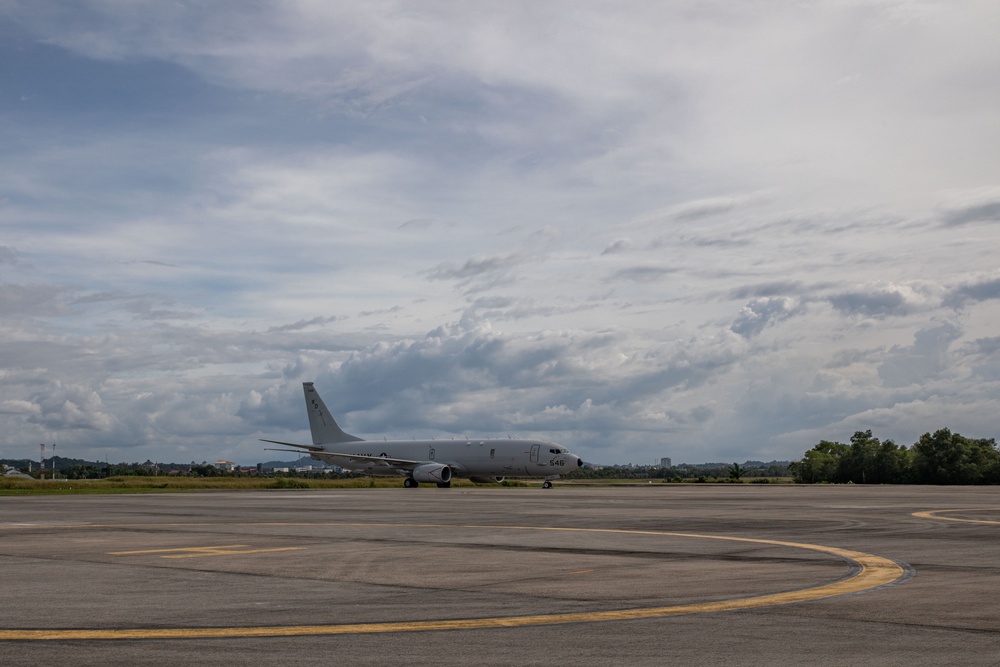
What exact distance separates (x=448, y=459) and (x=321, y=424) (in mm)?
20704

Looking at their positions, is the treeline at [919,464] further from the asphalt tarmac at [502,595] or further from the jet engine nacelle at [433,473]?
the asphalt tarmac at [502,595]

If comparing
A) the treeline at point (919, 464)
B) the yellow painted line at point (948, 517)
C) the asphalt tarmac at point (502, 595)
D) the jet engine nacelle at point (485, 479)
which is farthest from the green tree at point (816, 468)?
the asphalt tarmac at point (502, 595)

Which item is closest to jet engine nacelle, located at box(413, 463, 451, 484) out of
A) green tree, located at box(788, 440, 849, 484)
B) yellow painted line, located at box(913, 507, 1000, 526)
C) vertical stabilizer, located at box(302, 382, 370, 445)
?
vertical stabilizer, located at box(302, 382, 370, 445)

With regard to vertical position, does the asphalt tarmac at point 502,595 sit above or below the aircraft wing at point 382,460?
Result: below

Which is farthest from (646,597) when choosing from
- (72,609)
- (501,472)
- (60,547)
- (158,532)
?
(501,472)

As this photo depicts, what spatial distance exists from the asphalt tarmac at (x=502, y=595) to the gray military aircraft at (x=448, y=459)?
5230 centimetres

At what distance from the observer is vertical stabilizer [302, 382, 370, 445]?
323ft

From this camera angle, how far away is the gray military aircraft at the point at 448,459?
7788 centimetres

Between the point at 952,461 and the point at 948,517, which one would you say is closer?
the point at 948,517

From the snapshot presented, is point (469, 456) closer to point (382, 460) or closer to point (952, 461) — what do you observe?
point (382, 460)

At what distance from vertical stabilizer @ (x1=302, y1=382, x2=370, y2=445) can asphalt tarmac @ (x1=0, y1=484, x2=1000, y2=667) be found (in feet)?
240

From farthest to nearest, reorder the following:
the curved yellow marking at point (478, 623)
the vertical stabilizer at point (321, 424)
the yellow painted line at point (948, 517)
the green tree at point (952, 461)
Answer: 1. the green tree at point (952, 461)
2. the vertical stabilizer at point (321, 424)
3. the yellow painted line at point (948, 517)
4. the curved yellow marking at point (478, 623)

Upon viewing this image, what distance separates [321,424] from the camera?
9931 centimetres

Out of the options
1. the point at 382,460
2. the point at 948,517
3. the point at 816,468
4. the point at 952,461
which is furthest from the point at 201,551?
the point at 816,468
